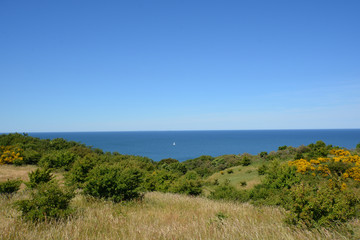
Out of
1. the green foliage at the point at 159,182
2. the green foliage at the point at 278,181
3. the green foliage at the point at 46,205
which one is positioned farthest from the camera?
the green foliage at the point at 159,182

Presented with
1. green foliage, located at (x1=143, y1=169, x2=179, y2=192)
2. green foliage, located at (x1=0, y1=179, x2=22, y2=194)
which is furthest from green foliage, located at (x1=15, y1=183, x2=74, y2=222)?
green foliage, located at (x1=143, y1=169, x2=179, y2=192)

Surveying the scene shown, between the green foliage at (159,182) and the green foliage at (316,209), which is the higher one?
the green foliage at (316,209)

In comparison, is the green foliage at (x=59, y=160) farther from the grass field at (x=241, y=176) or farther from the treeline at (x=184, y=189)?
the grass field at (x=241, y=176)

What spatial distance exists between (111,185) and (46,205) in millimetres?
3849

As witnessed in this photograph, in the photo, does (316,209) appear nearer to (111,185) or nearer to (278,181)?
(111,185)

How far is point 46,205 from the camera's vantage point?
21.3ft

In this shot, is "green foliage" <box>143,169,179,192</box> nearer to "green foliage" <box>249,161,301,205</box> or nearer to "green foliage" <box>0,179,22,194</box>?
"green foliage" <box>249,161,301,205</box>

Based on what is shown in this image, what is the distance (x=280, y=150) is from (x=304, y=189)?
46957 mm

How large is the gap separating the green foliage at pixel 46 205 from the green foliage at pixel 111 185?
9.76 ft

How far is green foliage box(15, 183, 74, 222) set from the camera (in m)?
6.24

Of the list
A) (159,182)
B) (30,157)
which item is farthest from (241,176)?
(30,157)

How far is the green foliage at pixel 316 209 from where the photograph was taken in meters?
5.51

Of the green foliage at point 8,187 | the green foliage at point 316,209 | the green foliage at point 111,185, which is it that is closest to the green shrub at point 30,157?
the green foliage at point 8,187

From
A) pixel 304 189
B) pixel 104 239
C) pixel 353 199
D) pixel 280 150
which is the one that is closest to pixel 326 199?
pixel 304 189
